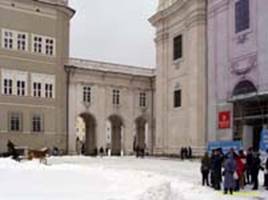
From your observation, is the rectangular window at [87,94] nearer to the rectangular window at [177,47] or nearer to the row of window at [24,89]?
the row of window at [24,89]

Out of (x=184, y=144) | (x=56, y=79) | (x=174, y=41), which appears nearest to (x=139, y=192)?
(x=184, y=144)

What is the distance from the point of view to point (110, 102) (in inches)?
2413

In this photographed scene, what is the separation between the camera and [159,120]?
5084cm

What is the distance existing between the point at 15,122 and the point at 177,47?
15930 millimetres

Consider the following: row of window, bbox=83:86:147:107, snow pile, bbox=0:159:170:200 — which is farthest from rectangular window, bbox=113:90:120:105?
snow pile, bbox=0:159:170:200

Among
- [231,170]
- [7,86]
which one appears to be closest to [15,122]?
[7,86]

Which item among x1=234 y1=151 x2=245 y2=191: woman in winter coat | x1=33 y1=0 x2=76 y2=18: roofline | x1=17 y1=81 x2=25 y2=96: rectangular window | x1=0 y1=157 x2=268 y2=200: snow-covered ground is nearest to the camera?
x1=0 y1=157 x2=268 y2=200: snow-covered ground

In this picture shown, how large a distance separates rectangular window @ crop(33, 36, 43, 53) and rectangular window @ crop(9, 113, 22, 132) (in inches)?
248

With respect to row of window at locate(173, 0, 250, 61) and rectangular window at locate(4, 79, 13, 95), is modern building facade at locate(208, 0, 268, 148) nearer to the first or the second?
row of window at locate(173, 0, 250, 61)

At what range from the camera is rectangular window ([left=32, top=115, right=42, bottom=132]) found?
5147cm

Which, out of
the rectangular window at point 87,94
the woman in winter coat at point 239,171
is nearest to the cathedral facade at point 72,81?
the rectangular window at point 87,94

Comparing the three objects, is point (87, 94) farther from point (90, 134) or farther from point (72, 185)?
point (72, 185)

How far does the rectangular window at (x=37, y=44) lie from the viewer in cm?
5212

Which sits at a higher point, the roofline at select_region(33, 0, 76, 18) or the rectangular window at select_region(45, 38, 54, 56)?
the roofline at select_region(33, 0, 76, 18)
